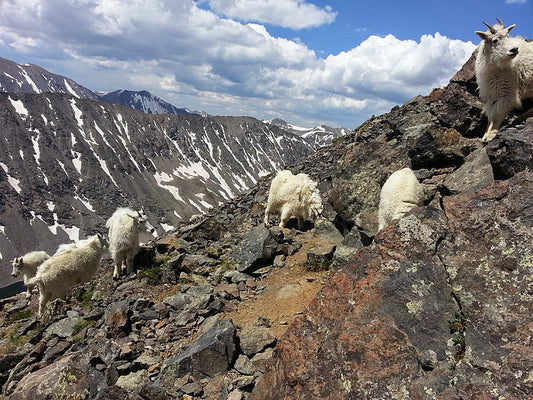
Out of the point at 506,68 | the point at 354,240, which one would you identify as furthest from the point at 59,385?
the point at 506,68

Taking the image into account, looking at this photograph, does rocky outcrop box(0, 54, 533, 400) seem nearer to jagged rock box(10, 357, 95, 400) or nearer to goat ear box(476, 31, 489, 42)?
jagged rock box(10, 357, 95, 400)

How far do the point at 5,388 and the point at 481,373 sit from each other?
912 cm

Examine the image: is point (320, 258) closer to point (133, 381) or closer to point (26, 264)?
point (133, 381)

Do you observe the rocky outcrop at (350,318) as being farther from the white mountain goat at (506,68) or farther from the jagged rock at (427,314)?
the white mountain goat at (506,68)

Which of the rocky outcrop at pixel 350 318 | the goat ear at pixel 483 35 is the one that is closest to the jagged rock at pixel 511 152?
the rocky outcrop at pixel 350 318

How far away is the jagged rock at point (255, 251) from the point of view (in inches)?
431

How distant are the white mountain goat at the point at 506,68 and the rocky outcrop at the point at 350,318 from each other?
175cm

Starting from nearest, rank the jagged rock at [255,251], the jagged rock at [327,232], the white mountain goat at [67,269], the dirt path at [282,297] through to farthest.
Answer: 1. the dirt path at [282,297]
2. the jagged rock at [255,251]
3. the white mountain goat at [67,269]
4. the jagged rock at [327,232]

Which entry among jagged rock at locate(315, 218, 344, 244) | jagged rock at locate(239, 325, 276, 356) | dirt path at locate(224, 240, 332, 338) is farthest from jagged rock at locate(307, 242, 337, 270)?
jagged rock at locate(239, 325, 276, 356)

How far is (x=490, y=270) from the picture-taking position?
13.8 feet

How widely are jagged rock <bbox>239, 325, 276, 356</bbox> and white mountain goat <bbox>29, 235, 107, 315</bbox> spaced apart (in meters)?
9.62

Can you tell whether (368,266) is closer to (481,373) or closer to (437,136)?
(481,373)

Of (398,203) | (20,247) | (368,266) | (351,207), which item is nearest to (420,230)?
(368,266)

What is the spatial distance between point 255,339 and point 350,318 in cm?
294
